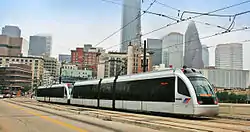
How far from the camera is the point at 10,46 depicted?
194m

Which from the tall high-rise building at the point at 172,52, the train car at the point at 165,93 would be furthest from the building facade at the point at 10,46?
the train car at the point at 165,93

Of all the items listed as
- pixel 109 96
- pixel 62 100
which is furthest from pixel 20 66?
pixel 109 96

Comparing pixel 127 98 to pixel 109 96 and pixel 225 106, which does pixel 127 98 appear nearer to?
pixel 109 96

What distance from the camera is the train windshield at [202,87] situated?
1736 centimetres

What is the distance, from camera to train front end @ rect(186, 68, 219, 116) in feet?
55.3

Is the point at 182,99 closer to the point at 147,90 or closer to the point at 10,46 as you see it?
the point at 147,90

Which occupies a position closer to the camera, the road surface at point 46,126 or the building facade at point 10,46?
the road surface at point 46,126

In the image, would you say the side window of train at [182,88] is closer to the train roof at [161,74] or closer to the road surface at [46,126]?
the train roof at [161,74]

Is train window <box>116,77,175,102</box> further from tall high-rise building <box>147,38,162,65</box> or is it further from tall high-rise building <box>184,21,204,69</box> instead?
tall high-rise building <box>147,38,162,65</box>

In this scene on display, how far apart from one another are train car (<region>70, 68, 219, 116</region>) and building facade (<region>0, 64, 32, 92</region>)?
111m

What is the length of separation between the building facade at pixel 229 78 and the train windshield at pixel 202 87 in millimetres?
42377

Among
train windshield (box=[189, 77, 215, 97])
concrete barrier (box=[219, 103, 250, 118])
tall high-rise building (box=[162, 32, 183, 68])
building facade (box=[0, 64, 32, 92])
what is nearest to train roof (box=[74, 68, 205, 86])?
train windshield (box=[189, 77, 215, 97])

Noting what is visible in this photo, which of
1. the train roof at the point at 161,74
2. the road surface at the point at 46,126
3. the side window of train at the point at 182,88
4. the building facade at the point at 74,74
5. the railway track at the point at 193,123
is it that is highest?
the building facade at the point at 74,74

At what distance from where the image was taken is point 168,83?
62.6 feet
